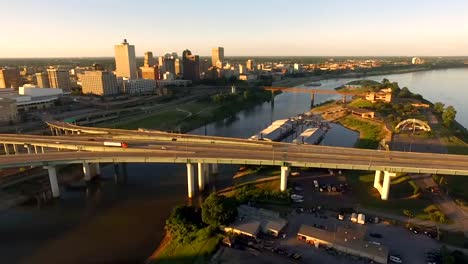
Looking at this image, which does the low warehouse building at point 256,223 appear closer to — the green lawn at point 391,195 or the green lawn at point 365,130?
the green lawn at point 391,195

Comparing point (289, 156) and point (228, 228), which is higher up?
point (289, 156)

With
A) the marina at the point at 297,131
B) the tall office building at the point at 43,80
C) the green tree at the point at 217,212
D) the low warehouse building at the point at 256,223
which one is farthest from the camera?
the tall office building at the point at 43,80

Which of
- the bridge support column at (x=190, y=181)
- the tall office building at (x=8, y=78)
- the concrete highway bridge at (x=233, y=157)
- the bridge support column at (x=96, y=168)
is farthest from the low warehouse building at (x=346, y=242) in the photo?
the tall office building at (x=8, y=78)

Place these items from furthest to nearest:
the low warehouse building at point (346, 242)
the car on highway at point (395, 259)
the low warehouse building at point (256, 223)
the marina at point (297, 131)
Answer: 1. the marina at point (297, 131)
2. the low warehouse building at point (256, 223)
3. the low warehouse building at point (346, 242)
4. the car on highway at point (395, 259)

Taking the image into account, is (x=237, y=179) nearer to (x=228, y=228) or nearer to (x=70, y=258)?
(x=228, y=228)

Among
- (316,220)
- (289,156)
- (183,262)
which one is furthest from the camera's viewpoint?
(289,156)

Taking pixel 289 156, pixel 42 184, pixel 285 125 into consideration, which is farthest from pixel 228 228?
pixel 285 125
